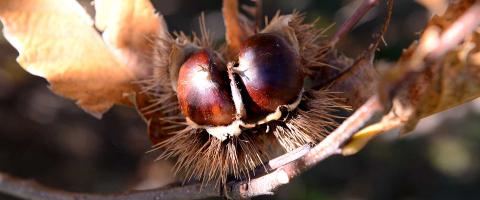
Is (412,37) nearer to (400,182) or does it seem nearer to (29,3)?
(400,182)

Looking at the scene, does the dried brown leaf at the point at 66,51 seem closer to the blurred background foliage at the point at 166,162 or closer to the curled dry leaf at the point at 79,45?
the curled dry leaf at the point at 79,45

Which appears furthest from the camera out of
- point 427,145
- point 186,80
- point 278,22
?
point 427,145

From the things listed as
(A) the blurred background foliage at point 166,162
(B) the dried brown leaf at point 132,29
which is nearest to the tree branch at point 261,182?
(B) the dried brown leaf at point 132,29

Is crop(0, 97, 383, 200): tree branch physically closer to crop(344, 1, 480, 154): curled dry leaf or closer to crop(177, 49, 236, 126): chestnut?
crop(344, 1, 480, 154): curled dry leaf

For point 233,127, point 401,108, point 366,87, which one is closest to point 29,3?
point 233,127

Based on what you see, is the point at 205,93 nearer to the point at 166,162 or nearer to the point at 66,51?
the point at 66,51

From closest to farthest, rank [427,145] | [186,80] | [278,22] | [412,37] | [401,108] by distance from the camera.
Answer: [401,108] → [186,80] → [278,22] → [412,37] → [427,145]
